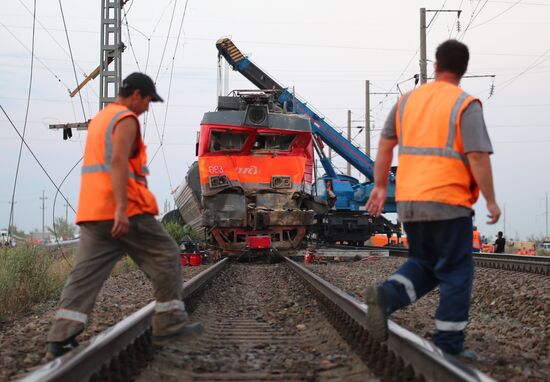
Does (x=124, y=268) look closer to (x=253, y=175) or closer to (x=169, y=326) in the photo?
(x=253, y=175)

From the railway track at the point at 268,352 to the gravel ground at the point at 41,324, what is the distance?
586mm

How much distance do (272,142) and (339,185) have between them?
29.9 ft

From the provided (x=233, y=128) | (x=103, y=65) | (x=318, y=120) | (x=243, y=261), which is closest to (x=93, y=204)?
(x=233, y=128)

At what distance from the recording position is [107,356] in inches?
139

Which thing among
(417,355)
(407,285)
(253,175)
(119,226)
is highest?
(253,175)

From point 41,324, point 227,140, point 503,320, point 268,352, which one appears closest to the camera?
point 268,352

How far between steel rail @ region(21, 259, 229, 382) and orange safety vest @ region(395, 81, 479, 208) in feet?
5.92

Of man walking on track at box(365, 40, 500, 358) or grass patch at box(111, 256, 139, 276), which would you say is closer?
Answer: man walking on track at box(365, 40, 500, 358)

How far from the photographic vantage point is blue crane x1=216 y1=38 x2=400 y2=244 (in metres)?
22.1

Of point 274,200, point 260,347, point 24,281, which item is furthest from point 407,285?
point 274,200

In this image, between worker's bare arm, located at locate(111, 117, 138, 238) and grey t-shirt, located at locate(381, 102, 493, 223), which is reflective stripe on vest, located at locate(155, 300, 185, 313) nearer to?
worker's bare arm, located at locate(111, 117, 138, 238)

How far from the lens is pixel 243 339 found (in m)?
5.06

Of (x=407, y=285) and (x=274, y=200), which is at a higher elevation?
(x=274, y=200)

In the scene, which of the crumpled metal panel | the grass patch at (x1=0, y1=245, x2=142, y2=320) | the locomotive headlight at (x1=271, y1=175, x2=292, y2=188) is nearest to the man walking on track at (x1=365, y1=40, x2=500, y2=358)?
the grass patch at (x1=0, y1=245, x2=142, y2=320)
